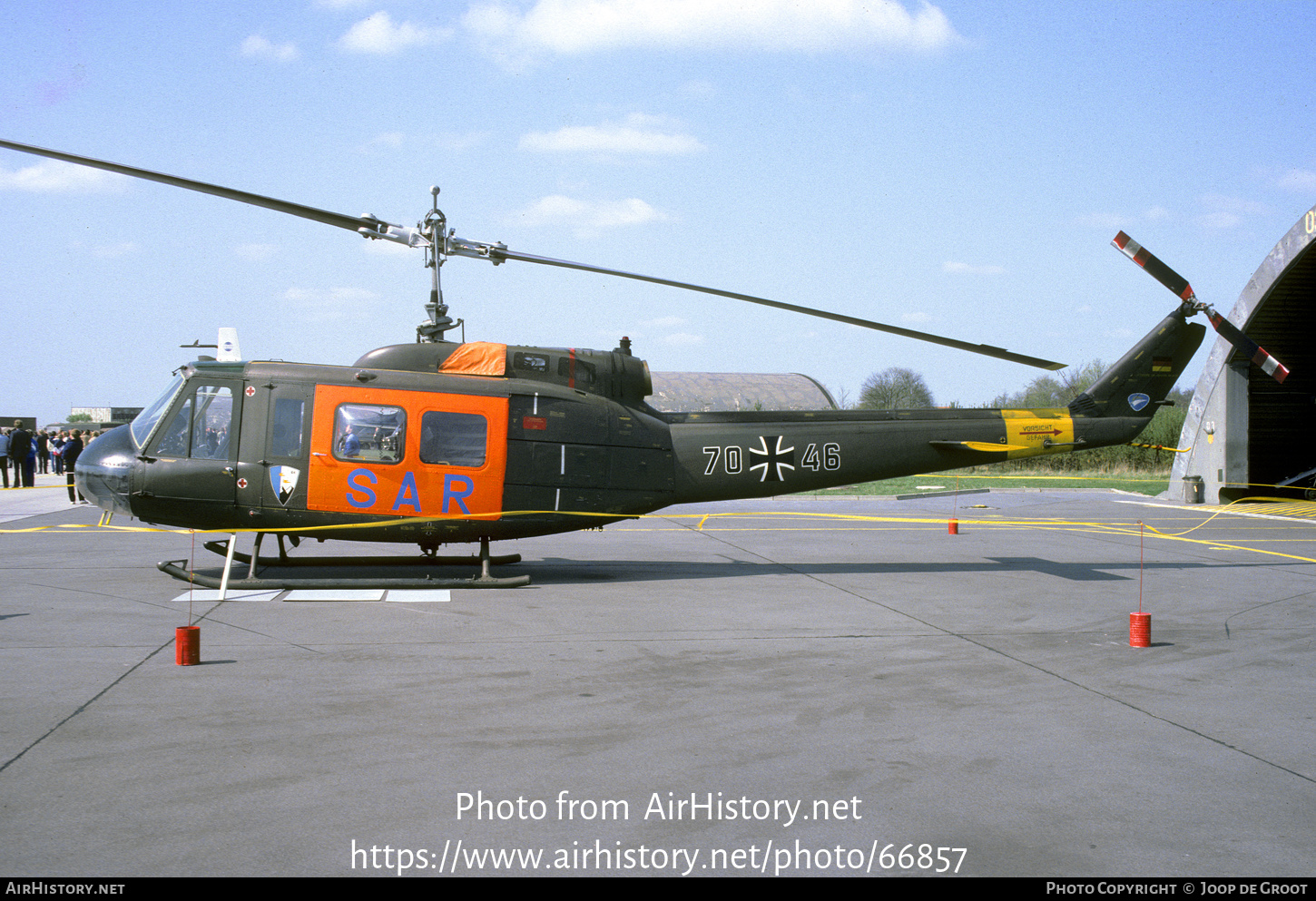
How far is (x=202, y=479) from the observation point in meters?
11.2

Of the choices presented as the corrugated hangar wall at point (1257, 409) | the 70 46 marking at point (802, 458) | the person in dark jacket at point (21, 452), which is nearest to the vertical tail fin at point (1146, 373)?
the 70 46 marking at point (802, 458)

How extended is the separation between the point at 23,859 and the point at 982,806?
446 centimetres

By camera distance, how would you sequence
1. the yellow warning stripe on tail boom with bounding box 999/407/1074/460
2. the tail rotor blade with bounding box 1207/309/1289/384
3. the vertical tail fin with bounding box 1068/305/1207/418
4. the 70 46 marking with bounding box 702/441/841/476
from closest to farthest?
the 70 46 marking with bounding box 702/441/841/476 → the yellow warning stripe on tail boom with bounding box 999/407/1074/460 → the tail rotor blade with bounding box 1207/309/1289/384 → the vertical tail fin with bounding box 1068/305/1207/418

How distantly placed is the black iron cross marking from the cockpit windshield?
7.37 meters

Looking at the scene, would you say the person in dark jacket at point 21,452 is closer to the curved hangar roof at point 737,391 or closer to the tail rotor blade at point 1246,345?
the curved hangar roof at point 737,391

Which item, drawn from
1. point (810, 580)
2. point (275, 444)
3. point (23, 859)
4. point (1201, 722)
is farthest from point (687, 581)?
point (23, 859)

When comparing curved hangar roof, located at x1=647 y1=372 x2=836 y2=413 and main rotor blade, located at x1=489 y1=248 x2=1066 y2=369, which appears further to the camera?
curved hangar roof, located at x1=647 y1=372 x2=836 y2=413

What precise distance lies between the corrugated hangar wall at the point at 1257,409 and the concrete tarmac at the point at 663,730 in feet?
50.6

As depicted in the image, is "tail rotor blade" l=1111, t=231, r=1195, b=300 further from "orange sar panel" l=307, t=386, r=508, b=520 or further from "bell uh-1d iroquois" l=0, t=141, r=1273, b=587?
"orange sar panel" l=307, t=386, r=508, b=520

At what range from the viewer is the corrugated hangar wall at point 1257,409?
24.9 m

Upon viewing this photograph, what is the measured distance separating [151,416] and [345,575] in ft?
9.97

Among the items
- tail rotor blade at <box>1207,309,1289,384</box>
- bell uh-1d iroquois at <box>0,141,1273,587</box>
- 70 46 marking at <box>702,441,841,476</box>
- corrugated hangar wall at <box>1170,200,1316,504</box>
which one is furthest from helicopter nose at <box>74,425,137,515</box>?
corrugated hangar wall at <box>1170,200,1316,504</box>

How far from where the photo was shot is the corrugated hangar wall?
24.9 metres

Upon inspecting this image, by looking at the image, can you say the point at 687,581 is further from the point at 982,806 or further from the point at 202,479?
the point at 982,806
